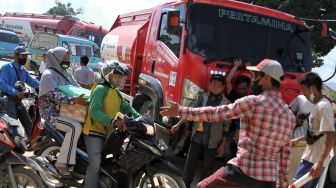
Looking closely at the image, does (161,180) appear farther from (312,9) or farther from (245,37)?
(312,9)

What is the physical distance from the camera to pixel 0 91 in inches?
250

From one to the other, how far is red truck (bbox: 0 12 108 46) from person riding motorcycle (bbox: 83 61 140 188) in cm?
2011

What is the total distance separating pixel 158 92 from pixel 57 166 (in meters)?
2.30

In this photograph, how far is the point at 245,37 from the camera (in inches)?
247

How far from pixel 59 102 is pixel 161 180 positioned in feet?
4.63

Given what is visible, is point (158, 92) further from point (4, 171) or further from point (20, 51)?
point (4, 171)

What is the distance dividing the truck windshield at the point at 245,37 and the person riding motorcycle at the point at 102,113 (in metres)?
1.67

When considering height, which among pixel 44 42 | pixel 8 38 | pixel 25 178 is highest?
pixel 8 38

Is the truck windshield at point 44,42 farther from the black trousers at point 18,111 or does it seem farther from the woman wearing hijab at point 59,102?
the woman wearing hijab at point 59,102

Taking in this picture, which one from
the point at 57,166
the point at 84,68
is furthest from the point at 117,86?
the point at 84,68

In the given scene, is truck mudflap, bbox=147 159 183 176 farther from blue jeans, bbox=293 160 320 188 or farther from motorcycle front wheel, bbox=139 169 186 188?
blue jeans, bbox=293 160 320 188

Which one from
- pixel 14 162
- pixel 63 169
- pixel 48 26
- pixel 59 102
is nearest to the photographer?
pixel 14 162

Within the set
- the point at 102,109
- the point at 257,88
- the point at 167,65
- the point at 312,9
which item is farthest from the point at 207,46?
the point at 312,9

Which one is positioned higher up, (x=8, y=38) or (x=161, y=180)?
(x=8, y=38)
